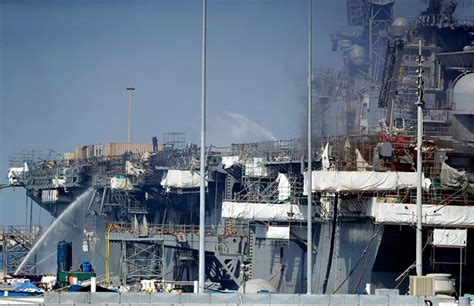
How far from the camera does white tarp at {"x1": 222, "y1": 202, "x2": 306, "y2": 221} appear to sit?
62750 millimetres

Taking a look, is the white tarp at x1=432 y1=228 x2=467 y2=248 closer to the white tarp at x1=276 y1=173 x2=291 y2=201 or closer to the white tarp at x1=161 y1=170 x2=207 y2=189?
the white tarp at x1=276 y1=173 x2=291 y2=201

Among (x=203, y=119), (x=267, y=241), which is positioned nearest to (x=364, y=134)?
(x=267, y=241)

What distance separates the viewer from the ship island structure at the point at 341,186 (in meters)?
51.5

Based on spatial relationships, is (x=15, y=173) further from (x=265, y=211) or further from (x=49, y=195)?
(x=265, y=211)

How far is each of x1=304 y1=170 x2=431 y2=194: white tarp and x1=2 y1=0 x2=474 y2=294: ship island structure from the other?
0.17ft

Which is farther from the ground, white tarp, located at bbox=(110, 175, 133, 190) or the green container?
white tarp, located at bbox=(110, 175, 133, 190)

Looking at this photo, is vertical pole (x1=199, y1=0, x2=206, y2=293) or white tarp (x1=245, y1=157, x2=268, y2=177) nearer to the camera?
vertical pole (x1=199, y1=0, x2=206, y2=293)

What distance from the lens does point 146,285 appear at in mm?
50375

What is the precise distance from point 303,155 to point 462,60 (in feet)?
31.4

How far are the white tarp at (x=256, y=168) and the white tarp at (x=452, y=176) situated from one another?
21.5 metres

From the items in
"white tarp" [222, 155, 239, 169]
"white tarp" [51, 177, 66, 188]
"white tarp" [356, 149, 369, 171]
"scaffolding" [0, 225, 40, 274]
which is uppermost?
"white tarp" [222, 155, 239, 169]

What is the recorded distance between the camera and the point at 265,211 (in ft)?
213

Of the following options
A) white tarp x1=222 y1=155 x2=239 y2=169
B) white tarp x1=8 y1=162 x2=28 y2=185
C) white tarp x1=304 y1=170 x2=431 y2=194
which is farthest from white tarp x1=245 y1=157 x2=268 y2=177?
white tarp x1=8 y1=162 x2=28 y2=185

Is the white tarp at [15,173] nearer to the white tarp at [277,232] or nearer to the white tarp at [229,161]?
the white tarp at [229,161]
